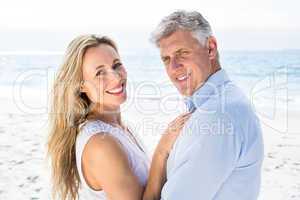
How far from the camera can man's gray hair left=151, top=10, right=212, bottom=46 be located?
1.35m

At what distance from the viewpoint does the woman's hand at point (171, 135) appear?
1337 mm

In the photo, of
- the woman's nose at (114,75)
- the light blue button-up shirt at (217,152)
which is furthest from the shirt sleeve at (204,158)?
the woman's nose at (114,75)

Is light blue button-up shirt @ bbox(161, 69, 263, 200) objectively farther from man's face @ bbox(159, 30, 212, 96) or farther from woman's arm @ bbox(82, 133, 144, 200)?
woman's arm @ bbox(82, 133, 144, 200)

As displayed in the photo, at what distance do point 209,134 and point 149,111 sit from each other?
21.2ft

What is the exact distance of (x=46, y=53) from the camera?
16.7m

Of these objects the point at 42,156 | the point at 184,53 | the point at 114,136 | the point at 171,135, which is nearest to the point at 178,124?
the point at 171,135

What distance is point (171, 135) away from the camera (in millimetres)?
1351

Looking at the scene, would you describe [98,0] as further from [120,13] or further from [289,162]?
[289,162]

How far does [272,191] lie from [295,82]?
7.26 m

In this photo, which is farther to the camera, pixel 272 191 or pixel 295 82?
pixel 295 82

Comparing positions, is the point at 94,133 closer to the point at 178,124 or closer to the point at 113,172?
the point at 113,172

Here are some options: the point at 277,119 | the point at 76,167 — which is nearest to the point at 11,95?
the point at 277,119

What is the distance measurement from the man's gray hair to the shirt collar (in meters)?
0.12

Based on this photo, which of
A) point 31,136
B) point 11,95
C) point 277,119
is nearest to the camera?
point 31,136
